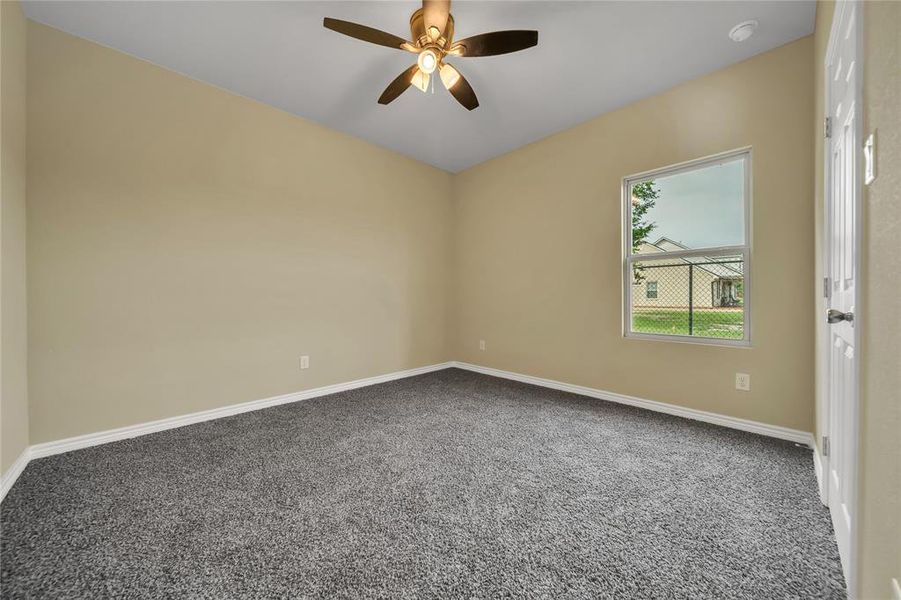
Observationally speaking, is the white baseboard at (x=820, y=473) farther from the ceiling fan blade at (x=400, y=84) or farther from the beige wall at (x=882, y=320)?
the ceiling fan blade at (x=400, y=84)

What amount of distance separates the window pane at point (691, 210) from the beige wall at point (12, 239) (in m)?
4.14

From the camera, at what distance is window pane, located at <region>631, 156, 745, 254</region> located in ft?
8.24

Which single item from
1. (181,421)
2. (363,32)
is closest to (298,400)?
(181,421)

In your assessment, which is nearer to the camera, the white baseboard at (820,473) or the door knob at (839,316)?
the door knob at (839,316)

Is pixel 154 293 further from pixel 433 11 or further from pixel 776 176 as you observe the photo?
pixel 776 176

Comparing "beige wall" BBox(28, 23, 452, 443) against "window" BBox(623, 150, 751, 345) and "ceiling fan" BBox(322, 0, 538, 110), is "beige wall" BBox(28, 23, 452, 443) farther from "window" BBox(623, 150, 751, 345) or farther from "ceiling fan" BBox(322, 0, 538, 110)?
"window" BBox(623, 150, 751, 345)

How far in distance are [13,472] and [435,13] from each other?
3278 mm

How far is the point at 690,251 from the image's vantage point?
107 inches

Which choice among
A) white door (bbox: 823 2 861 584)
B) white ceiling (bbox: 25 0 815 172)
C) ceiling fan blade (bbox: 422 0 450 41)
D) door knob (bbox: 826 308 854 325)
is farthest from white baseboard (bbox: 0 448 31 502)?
door knob (bbox: 826 308 854 325)

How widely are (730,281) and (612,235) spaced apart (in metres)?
0.95

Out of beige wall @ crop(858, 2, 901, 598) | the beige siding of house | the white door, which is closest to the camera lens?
beige wall @ crop(858, 2, 901, 598)

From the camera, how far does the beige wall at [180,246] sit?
83.8 inches

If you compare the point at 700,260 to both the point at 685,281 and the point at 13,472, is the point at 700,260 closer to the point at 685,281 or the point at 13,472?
the point at 685,281

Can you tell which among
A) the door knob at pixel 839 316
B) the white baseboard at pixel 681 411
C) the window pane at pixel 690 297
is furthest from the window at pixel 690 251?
the door knob at pixel 839 316
